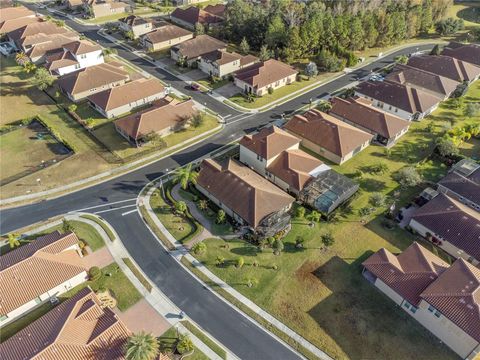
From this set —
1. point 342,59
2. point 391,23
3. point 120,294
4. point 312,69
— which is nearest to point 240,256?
point 120,294

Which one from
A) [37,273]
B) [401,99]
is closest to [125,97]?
[37,273]

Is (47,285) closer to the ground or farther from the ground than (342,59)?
closer to the ground

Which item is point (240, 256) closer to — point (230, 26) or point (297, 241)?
point (297, 241)

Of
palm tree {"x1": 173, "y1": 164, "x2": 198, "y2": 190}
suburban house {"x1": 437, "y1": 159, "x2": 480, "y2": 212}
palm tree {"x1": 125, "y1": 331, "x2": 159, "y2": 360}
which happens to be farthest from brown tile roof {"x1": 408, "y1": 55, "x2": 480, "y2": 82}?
palm tree {"x1": 125, "y1": 331, "x2": 159, "y2": 360}

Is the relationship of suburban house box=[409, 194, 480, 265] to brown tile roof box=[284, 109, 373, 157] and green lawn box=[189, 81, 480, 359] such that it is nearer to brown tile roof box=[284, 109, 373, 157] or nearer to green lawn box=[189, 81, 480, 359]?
green lawn box=[189, 81, 480, 359]

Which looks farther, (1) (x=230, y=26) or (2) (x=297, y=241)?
(1) (x=230, y=26)

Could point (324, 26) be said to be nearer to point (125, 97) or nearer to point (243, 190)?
point (125, 97)
